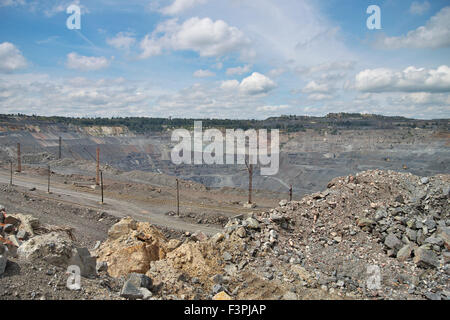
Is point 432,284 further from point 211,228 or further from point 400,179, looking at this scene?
point 211,228

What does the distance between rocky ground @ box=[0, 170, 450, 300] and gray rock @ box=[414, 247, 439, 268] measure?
28 millimetres

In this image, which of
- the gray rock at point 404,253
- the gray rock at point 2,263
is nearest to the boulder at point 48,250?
the gray rock at point 2,263

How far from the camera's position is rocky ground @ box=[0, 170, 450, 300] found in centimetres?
717

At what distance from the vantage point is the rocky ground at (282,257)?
23.5 ft

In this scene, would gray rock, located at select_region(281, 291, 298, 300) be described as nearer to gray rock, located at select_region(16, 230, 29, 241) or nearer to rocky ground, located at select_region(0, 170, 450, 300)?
rocky ground, located at select_region(0, 170, 450, 300)

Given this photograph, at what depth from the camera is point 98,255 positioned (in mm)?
10758

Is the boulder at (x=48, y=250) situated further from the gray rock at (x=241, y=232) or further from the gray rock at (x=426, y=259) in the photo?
the gray rock at (x=426, y=259)

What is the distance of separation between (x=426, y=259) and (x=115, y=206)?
22.2m

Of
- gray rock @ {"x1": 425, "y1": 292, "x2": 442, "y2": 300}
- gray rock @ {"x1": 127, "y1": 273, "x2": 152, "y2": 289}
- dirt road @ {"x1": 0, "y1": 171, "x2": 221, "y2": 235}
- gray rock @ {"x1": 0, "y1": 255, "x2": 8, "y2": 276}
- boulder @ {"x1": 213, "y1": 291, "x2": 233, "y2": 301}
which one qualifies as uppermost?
gray rock @ {"x1": 0, "y1": 255, "x2": 8, "y2": 276}

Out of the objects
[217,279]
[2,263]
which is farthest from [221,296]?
[2,263]

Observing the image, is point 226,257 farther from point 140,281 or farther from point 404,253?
point 404,253

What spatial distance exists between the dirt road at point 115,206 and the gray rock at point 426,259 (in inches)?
483

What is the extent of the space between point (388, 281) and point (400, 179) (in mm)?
7544

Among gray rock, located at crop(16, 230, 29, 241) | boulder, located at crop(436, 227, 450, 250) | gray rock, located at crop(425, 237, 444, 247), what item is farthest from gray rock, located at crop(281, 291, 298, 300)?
gray rock, located at crop(16, 230, 29, 241)
